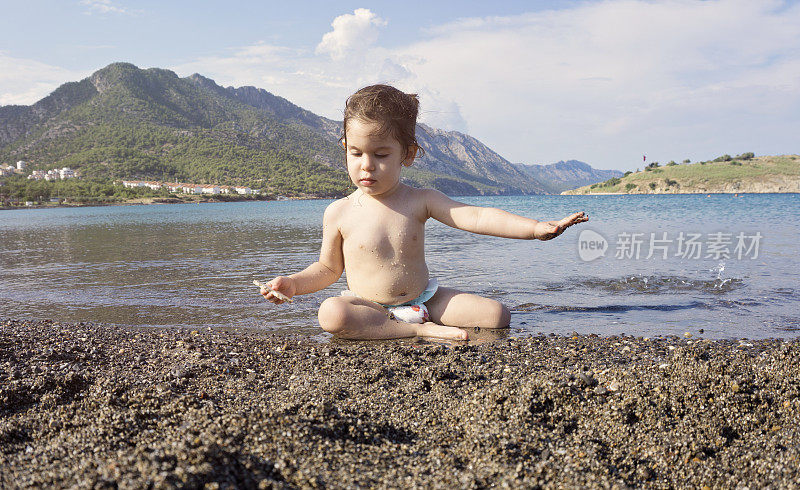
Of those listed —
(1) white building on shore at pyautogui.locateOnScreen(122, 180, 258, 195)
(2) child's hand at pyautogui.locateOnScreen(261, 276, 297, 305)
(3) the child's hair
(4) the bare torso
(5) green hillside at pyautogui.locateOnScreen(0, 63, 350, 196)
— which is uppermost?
(5) green hillside at pyautogui.locateOnScreen(0, 63, 350, 196)

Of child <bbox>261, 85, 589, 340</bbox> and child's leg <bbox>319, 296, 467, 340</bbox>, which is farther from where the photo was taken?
child's leg <bbox>319, 296, 467, 340</bbox>

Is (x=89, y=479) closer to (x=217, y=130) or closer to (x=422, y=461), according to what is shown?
(x=422, y=461)

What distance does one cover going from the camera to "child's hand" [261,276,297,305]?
3.73m

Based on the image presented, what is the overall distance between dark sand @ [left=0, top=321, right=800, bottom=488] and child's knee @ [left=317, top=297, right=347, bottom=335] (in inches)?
18.2

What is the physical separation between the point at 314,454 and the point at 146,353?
8.51 feet

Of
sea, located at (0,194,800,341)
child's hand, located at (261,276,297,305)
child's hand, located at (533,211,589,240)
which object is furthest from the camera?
sea, located at (0,194,800,341)

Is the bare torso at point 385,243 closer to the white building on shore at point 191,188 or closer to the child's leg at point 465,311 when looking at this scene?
the child's leg at point 465,311

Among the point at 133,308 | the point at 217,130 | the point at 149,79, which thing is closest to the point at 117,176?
the point at 217,130

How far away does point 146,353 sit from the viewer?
3785 millimetres

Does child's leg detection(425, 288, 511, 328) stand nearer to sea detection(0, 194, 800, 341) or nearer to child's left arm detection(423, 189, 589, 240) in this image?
sea detection(0, 194, 800, 341)

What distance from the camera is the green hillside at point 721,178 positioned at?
278 ft

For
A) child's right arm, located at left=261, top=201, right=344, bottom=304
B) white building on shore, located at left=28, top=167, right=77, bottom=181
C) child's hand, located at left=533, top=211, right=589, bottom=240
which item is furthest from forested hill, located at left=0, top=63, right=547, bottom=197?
child's hand, located at left=533, top=211, right=589, bottom=240

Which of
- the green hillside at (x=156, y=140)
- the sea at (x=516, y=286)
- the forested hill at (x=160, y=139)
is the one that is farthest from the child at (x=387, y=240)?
A: the green hillside at (x=156, y=140)

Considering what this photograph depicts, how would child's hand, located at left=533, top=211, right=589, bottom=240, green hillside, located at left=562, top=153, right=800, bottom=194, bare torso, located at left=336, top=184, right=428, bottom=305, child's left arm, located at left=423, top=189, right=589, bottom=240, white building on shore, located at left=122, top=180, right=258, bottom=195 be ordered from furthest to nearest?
white building on shore, located at left=122, top=180, right=258, bottom=195 → green hillside, located at left=562, top=153, right=800, bottom=194 → bare torso, located at left=336, top=184, right=428, bottom=305 → child's left arm, located at left=423, top=189, right=589, bottom=240 → child's hand, located at left=533, top=211, right=589, bottom=240
